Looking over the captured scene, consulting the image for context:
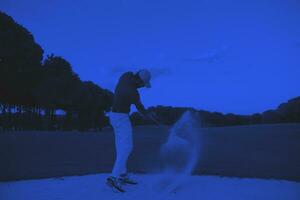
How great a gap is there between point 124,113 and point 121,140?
53 centimetres

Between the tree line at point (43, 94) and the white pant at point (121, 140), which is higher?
the tree line at point (43, 94)

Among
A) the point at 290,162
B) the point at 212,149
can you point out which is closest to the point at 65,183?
the point at 290,162

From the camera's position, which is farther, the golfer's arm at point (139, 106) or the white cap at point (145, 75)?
the golfer's arm at point (139, 106)

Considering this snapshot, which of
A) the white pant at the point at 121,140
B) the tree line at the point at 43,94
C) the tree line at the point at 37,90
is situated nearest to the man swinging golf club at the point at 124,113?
the white pant at the point at 121,140

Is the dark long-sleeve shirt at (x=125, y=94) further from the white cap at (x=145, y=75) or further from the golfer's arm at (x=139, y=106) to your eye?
the white cap at (x=145, y=75)

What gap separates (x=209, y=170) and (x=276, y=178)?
1.84m

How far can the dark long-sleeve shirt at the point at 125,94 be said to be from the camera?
7623mm

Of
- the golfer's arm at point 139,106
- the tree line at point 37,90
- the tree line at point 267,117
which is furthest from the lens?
the tree line at point 37,90

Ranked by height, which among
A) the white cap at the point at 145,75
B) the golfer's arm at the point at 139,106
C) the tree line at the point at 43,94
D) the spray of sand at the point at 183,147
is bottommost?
the spray of sand at the point at 183,147

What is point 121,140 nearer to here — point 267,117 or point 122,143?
point 122,143

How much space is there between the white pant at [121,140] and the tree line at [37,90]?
87.3 ft

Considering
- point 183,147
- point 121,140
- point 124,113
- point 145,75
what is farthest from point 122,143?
point 183,147

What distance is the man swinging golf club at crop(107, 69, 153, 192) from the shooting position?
24.6 ft

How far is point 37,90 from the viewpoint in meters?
36.5
